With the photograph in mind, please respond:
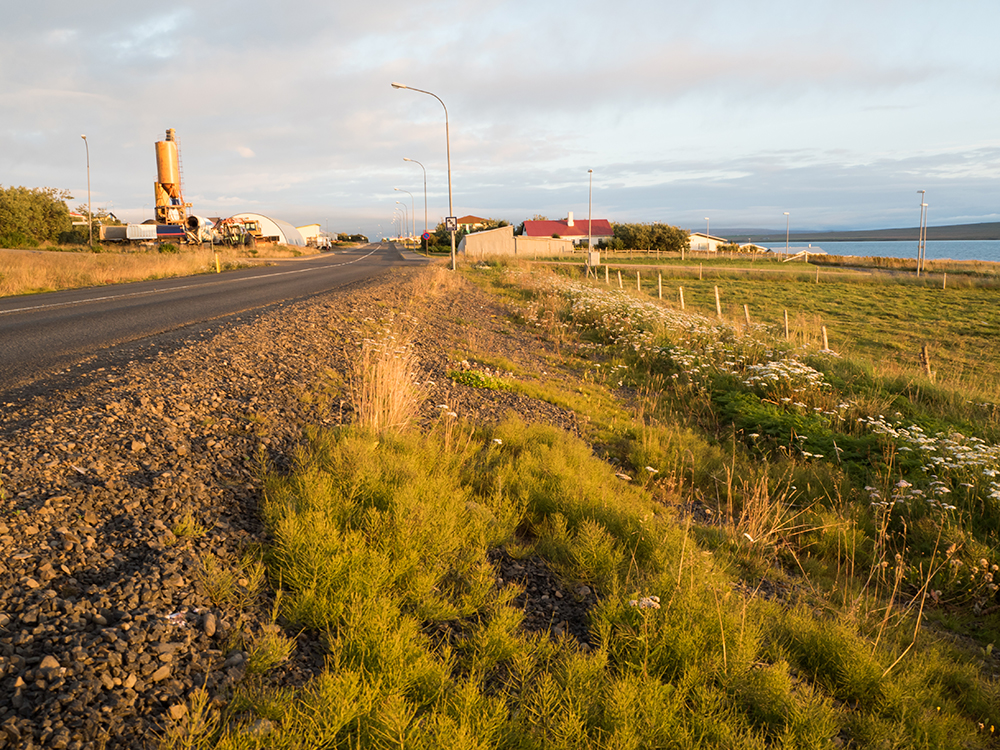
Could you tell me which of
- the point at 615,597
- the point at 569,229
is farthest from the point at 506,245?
the point at 615,597

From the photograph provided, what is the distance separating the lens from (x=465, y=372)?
8.55 m

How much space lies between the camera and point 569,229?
9219 centimetres

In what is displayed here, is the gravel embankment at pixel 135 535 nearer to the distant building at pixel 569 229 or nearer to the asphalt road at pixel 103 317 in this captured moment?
the asphalt road at pixel 103 317

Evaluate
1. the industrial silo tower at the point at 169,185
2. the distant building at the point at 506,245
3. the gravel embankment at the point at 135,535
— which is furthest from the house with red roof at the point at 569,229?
the gravel embankment at the point at 135,535

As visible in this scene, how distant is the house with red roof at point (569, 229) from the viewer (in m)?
91.1

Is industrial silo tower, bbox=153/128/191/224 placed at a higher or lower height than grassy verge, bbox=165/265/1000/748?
higher

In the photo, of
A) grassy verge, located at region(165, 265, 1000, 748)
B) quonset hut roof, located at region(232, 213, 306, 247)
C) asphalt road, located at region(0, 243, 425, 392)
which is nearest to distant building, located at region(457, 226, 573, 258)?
quonset hut roof, located at region(232, 213, 306, 247)

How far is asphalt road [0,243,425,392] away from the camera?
280 inches

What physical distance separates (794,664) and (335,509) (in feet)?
9.02

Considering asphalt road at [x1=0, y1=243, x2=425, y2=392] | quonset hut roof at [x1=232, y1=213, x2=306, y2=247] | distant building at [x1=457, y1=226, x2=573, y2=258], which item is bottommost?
asphalt road at [x1=0, y1=243, x2=425, y2=392]

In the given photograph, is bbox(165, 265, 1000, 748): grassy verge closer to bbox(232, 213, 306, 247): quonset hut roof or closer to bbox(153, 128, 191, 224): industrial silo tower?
bbox(153, 128, 191, 224): industrial silo tower

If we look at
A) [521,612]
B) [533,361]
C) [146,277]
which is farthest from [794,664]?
[146,277]

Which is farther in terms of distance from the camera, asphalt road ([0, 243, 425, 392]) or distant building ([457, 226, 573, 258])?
distant building ([457, 226, 573, 258])

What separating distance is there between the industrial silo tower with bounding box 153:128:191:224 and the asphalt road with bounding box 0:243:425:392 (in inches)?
1439
